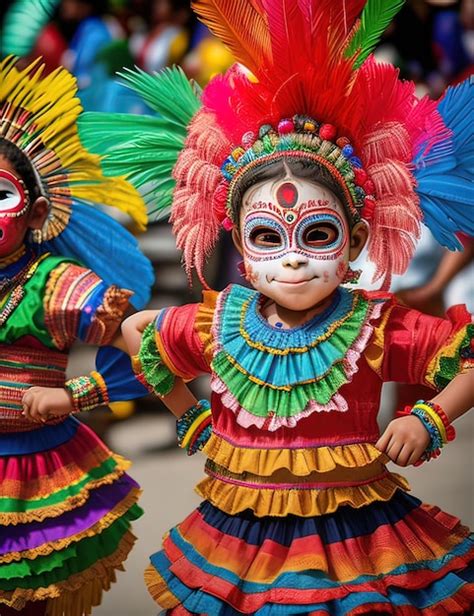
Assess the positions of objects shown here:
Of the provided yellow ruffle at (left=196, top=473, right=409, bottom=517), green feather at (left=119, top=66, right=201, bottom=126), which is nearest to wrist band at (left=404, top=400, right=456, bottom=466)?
yellow ruffle at (left=196, top=473, right=409, bottom=517)

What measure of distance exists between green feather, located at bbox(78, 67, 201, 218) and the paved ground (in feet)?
3.81

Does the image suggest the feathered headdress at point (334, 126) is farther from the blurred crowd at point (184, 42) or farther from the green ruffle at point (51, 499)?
the blurred crowd at point (184, 42)

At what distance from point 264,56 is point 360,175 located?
276 mm

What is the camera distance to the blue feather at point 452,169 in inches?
78.0

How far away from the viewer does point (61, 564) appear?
222 cm

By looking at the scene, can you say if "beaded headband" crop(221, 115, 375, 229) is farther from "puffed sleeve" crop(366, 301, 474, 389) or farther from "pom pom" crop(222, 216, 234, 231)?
"puffed sleeve" crop(366, 301, 474, 389)

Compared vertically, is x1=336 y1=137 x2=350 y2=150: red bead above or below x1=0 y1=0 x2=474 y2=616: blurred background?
below

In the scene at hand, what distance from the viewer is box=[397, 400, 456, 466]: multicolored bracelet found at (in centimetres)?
185

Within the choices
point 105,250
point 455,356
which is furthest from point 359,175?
point 105,250

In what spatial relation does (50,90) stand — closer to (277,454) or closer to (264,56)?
(264,56)

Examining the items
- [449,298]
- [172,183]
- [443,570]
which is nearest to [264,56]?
[172,183]

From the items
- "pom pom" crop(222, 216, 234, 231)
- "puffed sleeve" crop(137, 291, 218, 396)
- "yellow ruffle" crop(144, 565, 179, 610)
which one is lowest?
"yellow ruffle" crop(144, 565, 179, 610)

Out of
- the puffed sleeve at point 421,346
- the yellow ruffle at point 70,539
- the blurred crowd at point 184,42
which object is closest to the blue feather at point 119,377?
the yellow ruffle at point 70,539

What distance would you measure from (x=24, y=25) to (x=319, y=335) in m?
1.07
